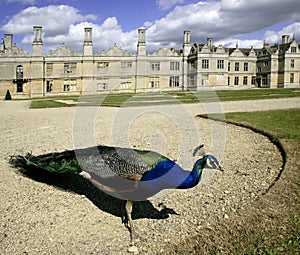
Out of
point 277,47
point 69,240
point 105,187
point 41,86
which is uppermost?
point 277,47

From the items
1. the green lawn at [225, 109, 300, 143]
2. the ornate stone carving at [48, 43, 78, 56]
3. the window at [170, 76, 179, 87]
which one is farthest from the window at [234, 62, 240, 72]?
the green lawn at [225, 109, 300, 143]

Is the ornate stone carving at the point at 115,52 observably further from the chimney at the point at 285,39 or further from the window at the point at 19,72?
the chimney at the point at 285,39

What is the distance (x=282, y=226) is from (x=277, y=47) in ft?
202

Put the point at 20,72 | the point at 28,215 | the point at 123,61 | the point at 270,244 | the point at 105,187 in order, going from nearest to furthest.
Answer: the point at 270,244, the point at 105,187, the point at 28,215, the point at 20,72, the point at 123,61

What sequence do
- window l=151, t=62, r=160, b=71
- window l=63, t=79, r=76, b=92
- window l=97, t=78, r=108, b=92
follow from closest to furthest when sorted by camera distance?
window l=97, t=78, r=108, b=92 < window l=63, t=79, r=76, b=92 < window l=151, t=62, r=160, b=71

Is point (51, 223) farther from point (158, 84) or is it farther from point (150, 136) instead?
point (158, 84)

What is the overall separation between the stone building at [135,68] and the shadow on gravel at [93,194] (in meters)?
39.4

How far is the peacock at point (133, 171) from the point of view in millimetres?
3861

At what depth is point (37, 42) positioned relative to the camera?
47.2 meters

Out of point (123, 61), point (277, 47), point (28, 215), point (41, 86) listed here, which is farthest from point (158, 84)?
point (28, 215)

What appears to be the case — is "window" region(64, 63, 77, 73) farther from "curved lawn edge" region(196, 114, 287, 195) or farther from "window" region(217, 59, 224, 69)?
"curved lawn edge" region(196, 114, 287, 195)

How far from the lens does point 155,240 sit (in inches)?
155

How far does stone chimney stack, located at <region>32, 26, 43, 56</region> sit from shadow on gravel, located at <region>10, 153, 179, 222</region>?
44916 millimetres

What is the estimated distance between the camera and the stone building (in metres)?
47.3
